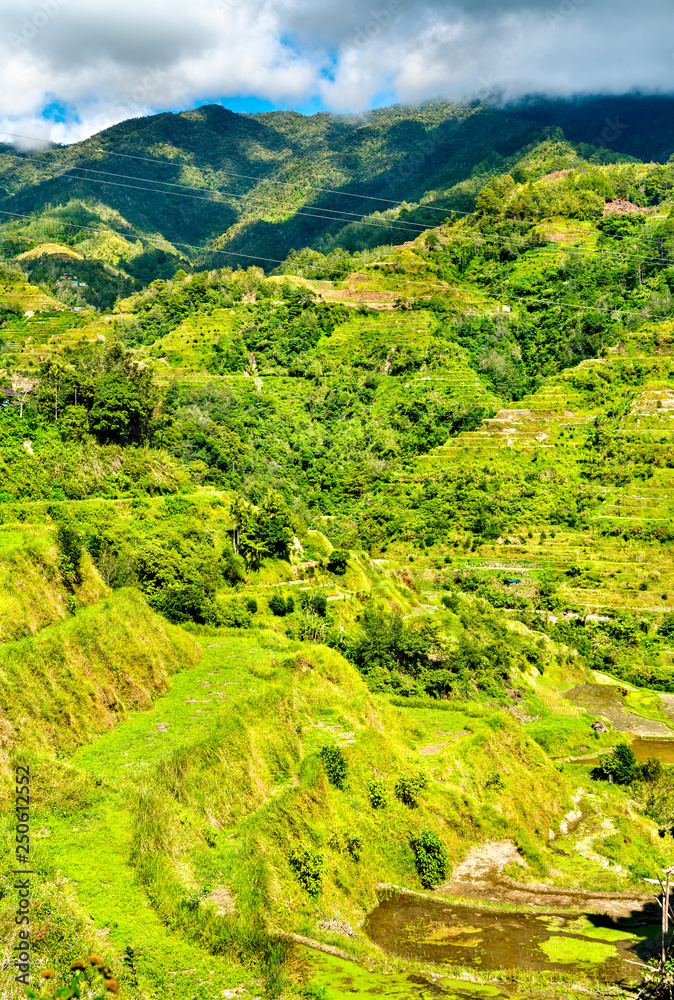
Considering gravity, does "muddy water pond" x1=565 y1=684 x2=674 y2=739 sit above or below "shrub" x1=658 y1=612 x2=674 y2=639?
below

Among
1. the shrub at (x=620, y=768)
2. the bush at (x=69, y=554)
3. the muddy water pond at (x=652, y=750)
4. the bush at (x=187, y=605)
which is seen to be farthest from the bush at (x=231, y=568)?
the muddy water pond at (x=652, y=750)

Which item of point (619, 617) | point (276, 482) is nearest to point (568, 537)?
point (619, 617)

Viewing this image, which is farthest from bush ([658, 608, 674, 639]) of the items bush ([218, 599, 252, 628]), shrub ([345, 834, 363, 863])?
shrub ([345, 834, 363, 863])

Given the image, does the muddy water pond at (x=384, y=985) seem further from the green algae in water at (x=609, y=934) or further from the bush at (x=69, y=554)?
the bush at (x=69, y=554)

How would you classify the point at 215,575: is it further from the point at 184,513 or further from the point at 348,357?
the point at 348,357

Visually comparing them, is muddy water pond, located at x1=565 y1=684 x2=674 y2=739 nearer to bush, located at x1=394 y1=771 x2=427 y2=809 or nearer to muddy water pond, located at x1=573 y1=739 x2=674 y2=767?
muddy water pond, located at x1=573 y1=739 x2=674 y2=767

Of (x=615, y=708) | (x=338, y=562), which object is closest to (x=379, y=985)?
(x=338, y=562)

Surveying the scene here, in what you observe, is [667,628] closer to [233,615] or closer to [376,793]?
[233,615]
